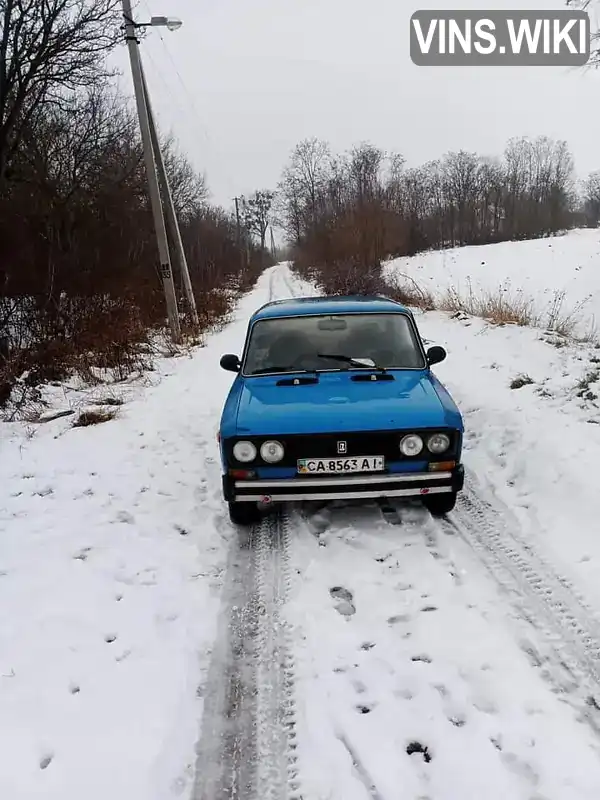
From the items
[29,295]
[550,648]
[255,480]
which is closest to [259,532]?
[255,480]

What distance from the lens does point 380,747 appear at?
90.7 inches

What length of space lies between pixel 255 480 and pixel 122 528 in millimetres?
1300

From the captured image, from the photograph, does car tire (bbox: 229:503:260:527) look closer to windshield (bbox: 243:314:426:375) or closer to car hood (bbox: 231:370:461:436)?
car hood (bbox: 231:370:461:436)

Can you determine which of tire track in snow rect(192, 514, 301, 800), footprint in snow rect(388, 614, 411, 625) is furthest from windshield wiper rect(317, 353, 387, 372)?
footprint in snow rect(388, 614, 411, 625)

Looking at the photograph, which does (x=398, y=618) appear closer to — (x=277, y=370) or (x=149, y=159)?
(x=277, y=370)

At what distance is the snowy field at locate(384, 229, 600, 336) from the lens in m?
14.4

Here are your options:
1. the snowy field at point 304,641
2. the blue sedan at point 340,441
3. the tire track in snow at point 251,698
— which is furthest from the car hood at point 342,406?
the tire track in snow at point 251,698

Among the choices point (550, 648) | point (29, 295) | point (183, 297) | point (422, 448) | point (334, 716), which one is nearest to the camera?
point (334, 716)

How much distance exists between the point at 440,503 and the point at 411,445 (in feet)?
2.15

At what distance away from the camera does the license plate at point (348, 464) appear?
386 cm

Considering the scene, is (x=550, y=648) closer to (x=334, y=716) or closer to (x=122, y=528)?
(x=334, y=716)

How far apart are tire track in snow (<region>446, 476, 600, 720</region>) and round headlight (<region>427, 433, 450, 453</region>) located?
64 centimetres

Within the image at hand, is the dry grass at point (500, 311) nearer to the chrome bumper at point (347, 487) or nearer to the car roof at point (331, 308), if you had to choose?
the car roof at point (331, 308)

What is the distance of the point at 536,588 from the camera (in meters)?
3.33
